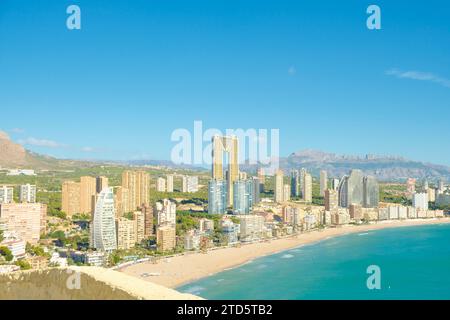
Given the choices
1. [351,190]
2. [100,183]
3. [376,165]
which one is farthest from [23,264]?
[376,165]

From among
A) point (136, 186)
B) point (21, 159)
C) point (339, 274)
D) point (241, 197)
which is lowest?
point (339, 274)

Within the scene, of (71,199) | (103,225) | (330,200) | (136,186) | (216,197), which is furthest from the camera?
(330,200)

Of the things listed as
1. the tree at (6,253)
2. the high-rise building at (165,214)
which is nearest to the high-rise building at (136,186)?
the high-rise building at (165,214)

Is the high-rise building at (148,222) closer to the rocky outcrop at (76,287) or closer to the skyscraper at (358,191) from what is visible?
the rocky outcrop at (76,287)

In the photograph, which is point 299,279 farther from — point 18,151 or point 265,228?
point 18,151

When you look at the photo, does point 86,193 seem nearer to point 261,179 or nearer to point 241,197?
point 241,197

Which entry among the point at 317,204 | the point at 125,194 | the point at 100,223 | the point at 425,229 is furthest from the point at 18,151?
the point at 425,229

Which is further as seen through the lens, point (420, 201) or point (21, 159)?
point (21, 159)

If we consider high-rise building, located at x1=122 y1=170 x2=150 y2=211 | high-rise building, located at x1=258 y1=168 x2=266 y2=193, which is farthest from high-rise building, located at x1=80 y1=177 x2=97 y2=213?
high-rise building, located at x1=258 y1=168 x2=266 y2=193
